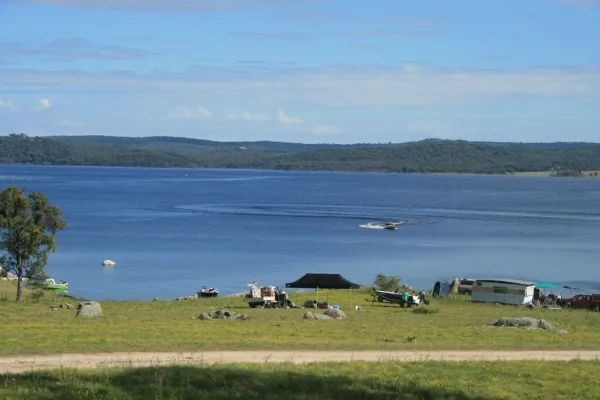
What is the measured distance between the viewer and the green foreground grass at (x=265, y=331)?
68.4 ft

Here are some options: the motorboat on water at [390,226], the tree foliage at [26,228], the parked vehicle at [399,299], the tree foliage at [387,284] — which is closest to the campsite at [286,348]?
the parked vehicle at [399,299]

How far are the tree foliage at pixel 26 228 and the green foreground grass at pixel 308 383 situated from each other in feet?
77.2

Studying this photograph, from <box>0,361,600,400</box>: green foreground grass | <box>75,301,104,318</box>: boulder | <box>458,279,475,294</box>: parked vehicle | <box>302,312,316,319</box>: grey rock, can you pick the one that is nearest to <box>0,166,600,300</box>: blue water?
<box>458,279,475,294</box>: parked vehicle

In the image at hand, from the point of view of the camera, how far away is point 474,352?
828 inches

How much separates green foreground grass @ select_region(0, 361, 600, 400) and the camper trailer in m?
26.1

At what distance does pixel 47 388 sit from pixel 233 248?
70673 millimetres

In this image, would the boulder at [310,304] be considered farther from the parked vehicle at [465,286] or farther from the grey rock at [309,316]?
the parked vehicle at [465,286]

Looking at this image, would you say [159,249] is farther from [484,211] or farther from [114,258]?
[484,211]

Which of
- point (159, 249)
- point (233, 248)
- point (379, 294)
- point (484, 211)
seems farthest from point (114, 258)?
point (484, 211)

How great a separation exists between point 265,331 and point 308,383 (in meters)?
9.10

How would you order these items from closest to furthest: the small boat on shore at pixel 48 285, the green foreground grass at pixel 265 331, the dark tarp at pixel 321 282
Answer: the green foreground grass at pixel 265 331 < the dark tarp at pixel 321 282 < the small boat on shore at pixel 48 285

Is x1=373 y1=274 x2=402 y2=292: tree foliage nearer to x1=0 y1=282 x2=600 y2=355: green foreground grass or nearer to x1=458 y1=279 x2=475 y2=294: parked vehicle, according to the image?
x1=458 y1=279 x2=475 y2=294: parked vehicle

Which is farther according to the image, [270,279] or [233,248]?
[233,248]

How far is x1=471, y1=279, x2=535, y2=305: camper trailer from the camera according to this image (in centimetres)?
4378
